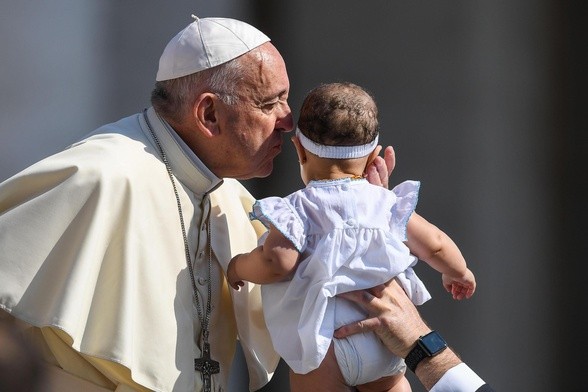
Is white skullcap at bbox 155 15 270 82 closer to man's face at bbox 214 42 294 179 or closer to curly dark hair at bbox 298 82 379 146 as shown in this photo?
man's face at bbox 214 42 294 179

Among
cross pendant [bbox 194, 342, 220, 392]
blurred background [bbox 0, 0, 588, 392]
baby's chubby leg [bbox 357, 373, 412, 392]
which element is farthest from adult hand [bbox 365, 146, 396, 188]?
blurred background [bbox 0, 0, 588, 392]

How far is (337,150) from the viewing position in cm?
342

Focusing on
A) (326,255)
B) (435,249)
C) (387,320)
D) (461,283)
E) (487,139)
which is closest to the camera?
(326,255)

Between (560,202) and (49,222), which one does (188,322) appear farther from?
(560,202)

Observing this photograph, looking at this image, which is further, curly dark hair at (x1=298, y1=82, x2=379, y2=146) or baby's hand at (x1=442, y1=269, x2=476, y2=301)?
baby's hand at (x1=442, y1=269, x2=476, y2=301)

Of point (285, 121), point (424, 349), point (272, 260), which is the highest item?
point (285, 121)

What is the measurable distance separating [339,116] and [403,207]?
13.9 inches

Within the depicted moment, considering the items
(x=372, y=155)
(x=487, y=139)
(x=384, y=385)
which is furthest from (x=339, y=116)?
(x=487, y=139)

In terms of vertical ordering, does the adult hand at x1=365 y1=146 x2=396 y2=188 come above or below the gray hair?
below

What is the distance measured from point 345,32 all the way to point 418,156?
2.40 ft

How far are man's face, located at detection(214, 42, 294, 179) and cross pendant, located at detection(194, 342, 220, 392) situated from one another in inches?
22.1

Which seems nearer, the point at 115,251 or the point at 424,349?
the point at 115,251

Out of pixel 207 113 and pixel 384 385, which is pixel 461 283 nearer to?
pixel 384 385

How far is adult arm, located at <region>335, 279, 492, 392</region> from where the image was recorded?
3.46 m
